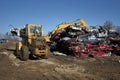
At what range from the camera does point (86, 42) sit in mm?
22438

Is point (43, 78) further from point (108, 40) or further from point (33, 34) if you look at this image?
point (108, 40)

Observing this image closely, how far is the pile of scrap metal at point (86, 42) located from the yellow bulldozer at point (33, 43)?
12.9 ft

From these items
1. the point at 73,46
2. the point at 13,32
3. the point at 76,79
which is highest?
the point at 13,32

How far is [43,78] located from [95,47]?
456 inches

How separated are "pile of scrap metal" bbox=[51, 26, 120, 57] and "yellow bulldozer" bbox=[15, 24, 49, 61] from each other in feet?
12.9

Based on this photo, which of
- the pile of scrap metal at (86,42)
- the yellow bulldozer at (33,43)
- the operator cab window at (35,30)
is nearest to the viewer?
the yellow bulldozer at (33,43)

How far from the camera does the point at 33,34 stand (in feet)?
62.7

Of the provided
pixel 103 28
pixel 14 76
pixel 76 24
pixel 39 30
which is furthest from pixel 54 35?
pixel 14 76

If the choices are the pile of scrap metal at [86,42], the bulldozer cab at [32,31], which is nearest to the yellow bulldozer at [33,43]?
the bulldozer cab at [32,31]

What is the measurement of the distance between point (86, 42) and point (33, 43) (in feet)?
21.6

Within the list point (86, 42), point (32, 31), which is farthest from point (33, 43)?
point (86, 42)

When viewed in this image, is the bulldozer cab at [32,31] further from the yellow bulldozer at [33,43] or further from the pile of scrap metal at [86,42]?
the pile of scrap metal at [86,42]

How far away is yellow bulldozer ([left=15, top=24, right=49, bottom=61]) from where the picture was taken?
17.5 m

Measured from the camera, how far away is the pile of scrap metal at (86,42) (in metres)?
21.0
